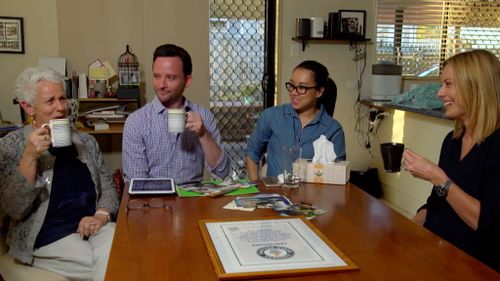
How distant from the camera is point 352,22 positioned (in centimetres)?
441

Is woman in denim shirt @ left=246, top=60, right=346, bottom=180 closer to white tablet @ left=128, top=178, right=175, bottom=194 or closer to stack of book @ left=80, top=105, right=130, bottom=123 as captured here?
white tablet @ left=128, top=178, right=175, bottom=194

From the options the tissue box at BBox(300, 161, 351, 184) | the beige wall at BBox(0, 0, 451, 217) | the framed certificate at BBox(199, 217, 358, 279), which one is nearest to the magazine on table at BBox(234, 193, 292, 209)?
the framed certificate at BBox(199, 217, 358, 279)

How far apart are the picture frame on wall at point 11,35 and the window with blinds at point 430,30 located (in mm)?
3397

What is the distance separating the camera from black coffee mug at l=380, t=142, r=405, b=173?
1.55 metres

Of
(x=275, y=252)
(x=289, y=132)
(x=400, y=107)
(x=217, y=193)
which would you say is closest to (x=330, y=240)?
(x=275, y=252)

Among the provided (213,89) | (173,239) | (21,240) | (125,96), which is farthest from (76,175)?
(213,89)

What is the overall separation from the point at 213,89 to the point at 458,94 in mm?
2955

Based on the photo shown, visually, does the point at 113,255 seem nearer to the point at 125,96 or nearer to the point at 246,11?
the point at 125,96

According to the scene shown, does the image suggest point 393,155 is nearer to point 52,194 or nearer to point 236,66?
point 52,194

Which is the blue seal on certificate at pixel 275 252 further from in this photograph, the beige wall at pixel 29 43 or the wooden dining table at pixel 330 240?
the beige wall at pixel 29 43

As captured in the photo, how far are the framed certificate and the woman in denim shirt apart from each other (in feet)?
3.27

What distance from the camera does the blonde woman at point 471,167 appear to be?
4.87ft

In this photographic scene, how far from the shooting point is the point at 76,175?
6.61ft

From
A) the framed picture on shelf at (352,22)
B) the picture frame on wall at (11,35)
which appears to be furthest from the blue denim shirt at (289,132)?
the picture frame on wall at (11,35)
